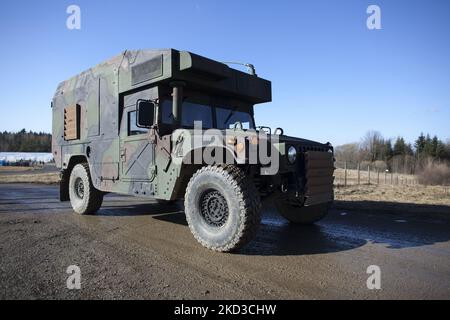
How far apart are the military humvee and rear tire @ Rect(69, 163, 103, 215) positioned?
0.07 ft

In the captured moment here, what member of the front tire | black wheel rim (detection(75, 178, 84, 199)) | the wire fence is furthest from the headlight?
the wire fence

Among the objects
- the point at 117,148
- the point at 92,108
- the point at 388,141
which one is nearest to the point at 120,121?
the point at 117,148

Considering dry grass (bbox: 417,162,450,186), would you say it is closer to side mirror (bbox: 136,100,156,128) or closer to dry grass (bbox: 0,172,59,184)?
side mirror (bbox: 136,100,156,128)

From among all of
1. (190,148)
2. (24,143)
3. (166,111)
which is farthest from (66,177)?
(24,143)

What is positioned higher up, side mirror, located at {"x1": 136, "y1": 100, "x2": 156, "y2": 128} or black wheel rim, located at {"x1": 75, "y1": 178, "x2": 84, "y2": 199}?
side mirror, located at {"x1": 136, "y1": 100, "x2": 156, "y2": 128}

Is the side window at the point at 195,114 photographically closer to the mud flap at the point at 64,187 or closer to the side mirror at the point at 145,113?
the side mirror at the point at 145,113

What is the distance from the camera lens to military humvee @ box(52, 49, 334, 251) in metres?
4.24

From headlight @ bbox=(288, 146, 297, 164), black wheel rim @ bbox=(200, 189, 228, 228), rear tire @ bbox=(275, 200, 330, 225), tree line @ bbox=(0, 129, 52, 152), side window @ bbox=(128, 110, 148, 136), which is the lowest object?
rear tire @ bbox=(275, 200, 330, 225)

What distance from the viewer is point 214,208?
4441mm

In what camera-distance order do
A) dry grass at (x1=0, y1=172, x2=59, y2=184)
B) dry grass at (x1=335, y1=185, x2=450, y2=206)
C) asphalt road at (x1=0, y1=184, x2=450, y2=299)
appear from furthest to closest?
dry grass at (x1=0, y1=172, x2=59, y2=184), dry grass at (x1=335, y1=185, x2=450, y2=206), asphalt road at (x1=0, y1=184, x2=450, y2=299)

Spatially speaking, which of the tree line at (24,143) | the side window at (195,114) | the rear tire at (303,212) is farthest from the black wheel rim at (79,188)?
the tree line at (24,143)

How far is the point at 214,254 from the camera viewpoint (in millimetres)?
4137

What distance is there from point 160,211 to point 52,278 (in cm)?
431

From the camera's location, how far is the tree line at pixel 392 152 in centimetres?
5183
